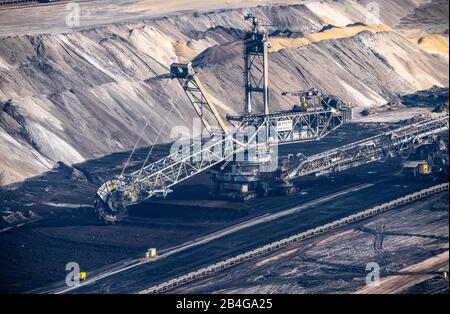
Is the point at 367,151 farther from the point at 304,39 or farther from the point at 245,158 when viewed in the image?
the point at 304,39

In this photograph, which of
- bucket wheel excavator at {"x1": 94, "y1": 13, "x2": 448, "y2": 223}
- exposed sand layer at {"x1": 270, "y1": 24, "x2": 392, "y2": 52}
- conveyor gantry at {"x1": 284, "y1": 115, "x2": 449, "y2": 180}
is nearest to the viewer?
bucket wheel excavator at {"x1": 94, "y1": 13, "x2": 448, "y2": 223}

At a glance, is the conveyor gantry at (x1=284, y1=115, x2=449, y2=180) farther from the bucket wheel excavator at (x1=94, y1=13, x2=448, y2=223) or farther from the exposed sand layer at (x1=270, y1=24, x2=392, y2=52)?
the exposed sand layer at (x1=270, y1=24, x2=392, y2=52)

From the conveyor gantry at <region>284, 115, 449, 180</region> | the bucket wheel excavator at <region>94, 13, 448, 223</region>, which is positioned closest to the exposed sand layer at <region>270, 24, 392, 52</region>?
the conveyor gantry at <region>284, 115, 449, 180</region>

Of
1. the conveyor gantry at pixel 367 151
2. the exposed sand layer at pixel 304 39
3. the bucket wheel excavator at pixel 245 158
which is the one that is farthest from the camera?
the exposed sand layer at pixel 304 39

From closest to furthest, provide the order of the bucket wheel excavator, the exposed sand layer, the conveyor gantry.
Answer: the bucket wheel excavator < the conveyor gantry < the exposed sand layer

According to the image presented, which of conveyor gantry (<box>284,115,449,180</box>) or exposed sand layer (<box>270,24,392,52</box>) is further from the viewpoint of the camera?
exposed sand layer (<box>270,24,392,52</box>)

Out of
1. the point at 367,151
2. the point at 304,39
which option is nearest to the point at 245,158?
the point at 367,151

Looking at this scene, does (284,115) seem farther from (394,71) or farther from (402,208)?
(394,71)

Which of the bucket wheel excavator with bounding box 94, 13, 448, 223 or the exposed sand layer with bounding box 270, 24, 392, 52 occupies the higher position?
the exposed sand layer with bounding box 270, 24, 392, 52

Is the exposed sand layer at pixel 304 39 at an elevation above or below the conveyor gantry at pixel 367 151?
above

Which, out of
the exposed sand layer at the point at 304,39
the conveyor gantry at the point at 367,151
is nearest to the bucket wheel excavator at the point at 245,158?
the conveyor gantry at the point at 367,151

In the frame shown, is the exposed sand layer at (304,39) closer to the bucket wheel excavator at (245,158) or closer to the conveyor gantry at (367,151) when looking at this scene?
the conveyor gantry at (367,151)
